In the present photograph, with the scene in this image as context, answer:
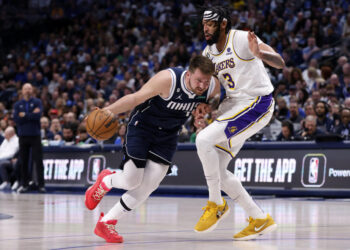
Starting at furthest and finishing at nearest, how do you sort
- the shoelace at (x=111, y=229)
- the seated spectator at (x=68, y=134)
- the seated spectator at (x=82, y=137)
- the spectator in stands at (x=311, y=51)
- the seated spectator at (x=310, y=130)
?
1. the spectator in stands at (x=311, y=51)
2. the seated spectator at (x=68, y=134)
3. the seated spectator at (x=82, y=137)
4. the seated spectator at (x=310, y=130)
5. the shoelace at (x=111, y=229)

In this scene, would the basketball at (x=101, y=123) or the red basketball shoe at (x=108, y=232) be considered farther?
the red basketball shoe at (x=108, y=232)

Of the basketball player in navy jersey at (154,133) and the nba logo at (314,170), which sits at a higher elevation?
the basketball player in navy jersey at (154,133)

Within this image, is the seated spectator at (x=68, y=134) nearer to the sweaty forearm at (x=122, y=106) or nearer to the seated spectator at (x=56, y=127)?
the seated spectator at (x=56, y=127)

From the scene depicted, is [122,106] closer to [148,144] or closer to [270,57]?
[148,144]

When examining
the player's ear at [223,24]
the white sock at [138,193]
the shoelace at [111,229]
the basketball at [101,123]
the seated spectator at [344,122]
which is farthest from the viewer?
the seated spectator at [344,122]

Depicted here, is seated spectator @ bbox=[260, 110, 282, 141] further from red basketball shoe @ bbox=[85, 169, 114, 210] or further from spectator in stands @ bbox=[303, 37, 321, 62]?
red basketball shoe @ bbox=[85, 169, 114, 210]

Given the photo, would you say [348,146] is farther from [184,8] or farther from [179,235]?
[184,8]

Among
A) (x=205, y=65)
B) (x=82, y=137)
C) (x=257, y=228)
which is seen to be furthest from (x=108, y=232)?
(x=82, y=137)

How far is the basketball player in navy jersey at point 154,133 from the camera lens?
6668 mm

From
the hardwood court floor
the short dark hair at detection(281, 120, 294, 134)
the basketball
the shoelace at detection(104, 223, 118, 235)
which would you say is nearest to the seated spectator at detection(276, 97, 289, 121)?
the short dark hair at detection(281, 120, 294, 134)

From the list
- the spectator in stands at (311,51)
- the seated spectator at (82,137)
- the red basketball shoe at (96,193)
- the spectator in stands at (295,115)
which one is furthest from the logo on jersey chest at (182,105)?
the spectator in stands at (311,51)

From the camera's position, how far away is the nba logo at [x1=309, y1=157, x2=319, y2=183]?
12727 millimetres

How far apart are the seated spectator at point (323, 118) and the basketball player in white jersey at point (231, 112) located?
7023 millimetres

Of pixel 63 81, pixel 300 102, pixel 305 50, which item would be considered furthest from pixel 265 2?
pixel 63 81
